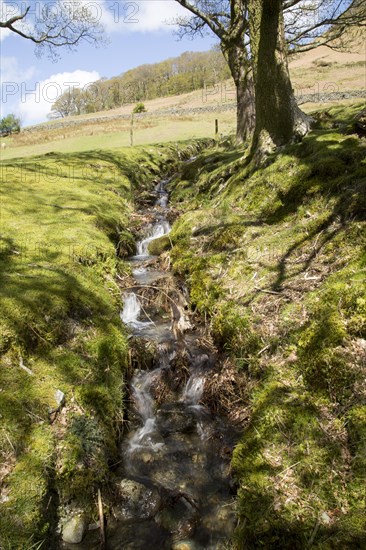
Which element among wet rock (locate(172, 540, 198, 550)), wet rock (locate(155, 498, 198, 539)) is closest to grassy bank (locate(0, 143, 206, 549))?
wet rock (locate(155, 498, 198, 539))

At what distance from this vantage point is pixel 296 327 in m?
5.12

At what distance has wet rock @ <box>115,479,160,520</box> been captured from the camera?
4402 millimetres

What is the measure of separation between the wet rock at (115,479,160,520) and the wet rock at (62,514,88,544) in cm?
43

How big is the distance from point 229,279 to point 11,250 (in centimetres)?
501

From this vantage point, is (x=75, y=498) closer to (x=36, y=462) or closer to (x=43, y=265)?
(x=36, y=462)

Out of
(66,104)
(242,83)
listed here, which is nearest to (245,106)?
(242,83)

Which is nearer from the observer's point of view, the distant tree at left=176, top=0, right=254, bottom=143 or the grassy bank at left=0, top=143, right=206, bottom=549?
the grassy bank at left=0, top=143, right=206, bottom=549

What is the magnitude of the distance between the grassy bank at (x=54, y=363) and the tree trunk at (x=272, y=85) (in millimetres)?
5703

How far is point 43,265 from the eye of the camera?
7.71m

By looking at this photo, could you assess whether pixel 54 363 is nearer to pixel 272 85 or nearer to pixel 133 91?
pixel 272 85

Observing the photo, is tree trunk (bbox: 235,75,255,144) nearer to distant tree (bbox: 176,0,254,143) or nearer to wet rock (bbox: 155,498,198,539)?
distant tree (bbox: 176,0,254,143)

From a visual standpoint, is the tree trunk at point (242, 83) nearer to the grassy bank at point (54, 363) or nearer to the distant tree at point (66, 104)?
the grassy bank at point (54, 363)

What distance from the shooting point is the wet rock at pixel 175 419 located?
5656 mm

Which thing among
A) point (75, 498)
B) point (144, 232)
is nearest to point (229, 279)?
point (75, 498)
